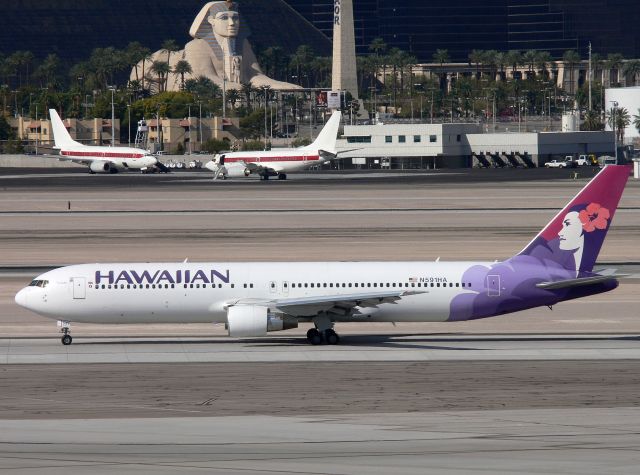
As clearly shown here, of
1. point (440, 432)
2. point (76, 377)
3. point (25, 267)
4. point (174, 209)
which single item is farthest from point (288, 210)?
point (440, 432)

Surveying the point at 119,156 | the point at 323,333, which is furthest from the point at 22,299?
the point at 119,156

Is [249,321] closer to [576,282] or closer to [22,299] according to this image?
[22,299]

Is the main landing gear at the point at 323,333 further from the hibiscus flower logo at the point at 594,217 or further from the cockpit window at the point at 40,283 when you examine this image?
the hibiscus flower logo at the point at 594,217

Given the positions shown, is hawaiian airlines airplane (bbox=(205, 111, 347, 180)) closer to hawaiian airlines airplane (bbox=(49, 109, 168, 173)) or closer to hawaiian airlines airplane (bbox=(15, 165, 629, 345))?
hawaiian airlines airplane (bbox=(49, 109, 168, 173))

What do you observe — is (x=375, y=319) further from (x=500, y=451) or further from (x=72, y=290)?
(x=500, y=451)

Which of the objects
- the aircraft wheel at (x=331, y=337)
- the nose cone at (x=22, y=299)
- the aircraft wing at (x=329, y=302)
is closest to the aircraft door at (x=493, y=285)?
the aircraft wing at (x=329, y=302)

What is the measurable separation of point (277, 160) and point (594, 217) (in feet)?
397

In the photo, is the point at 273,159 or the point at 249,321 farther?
the point at 273,159

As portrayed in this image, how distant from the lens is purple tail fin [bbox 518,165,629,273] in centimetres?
5062

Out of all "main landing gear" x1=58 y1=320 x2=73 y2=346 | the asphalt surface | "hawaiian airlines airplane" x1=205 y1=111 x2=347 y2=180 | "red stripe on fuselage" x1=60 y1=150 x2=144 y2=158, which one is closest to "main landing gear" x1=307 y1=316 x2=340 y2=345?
"main landing gear" x1=58 y1=320 x2=73 y2=346

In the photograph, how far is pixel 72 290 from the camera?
49312mm

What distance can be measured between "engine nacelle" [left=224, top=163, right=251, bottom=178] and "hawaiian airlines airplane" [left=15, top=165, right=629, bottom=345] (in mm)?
120691

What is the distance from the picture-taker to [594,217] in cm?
5106

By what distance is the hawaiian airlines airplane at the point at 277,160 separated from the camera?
17012 cm
